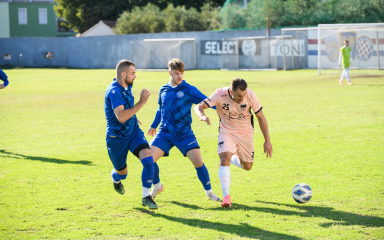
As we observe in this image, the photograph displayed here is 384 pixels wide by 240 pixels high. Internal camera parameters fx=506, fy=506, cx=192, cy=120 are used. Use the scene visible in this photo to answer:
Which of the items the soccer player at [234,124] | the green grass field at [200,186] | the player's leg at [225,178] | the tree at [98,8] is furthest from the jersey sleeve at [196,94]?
the tree at [98,8]

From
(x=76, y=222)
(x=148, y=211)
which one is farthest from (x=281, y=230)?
(x=76, y=222)

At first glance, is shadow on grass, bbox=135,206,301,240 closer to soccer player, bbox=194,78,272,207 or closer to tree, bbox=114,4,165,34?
soccer player, bbox=194,78,272,207

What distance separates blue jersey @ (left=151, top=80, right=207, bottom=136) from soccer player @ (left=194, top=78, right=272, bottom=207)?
17 centimetres

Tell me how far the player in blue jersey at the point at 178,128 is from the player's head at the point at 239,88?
2.10ft

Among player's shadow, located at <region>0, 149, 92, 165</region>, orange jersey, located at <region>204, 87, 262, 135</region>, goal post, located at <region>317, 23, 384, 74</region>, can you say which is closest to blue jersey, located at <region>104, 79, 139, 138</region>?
orange jersey, located at <region>204, 87, 262, 135</region>

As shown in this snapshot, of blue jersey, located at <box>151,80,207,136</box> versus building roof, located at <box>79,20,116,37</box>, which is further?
building roof, located at <box>79,20,116,37</box>

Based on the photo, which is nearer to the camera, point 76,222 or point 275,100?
point 76,222

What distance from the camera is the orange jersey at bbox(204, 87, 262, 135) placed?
22.7 ft

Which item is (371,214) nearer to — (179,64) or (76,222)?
(179,64)

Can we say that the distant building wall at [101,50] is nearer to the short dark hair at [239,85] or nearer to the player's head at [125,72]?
the short dark hair at [239,85]

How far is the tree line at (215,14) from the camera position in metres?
40.7

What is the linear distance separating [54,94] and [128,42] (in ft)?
84.7

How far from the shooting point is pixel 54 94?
2436 centimetres

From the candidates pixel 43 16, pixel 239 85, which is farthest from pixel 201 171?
pixel 43 16
